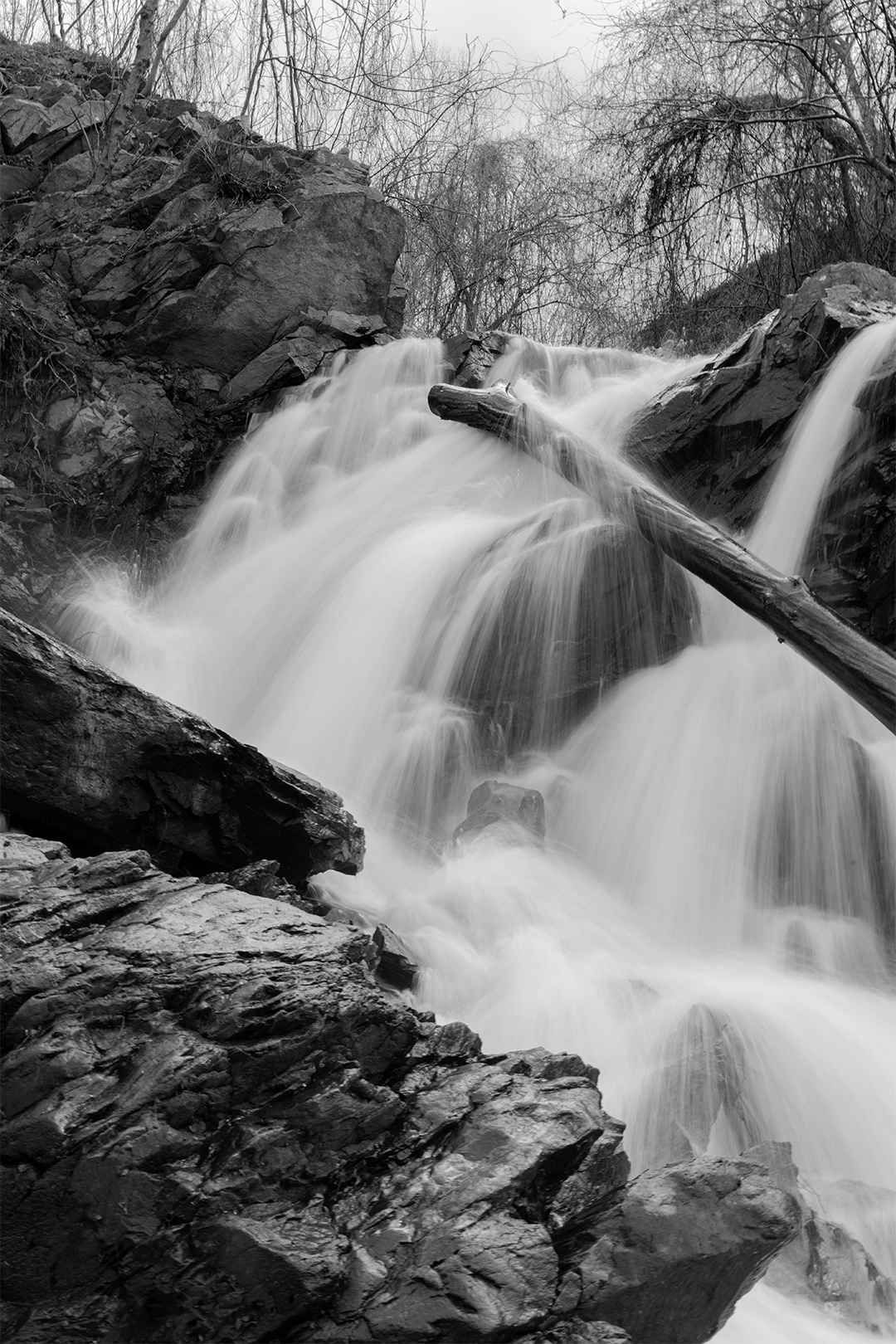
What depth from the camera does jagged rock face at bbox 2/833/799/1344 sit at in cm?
190

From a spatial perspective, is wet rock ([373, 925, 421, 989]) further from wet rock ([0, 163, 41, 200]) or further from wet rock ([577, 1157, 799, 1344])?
wet rock ([0, 163, 41, 200])

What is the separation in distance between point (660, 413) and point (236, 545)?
10.3ft

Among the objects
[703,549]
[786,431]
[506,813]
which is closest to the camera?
[703,549]

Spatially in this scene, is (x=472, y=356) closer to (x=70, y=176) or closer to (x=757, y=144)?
(x=757, y=144)

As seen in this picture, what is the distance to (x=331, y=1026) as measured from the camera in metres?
2.26

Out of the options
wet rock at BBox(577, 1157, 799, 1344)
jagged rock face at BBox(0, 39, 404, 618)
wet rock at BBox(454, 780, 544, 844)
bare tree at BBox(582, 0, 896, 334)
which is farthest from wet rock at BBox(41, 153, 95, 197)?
wet rock at BBox(577, 1157, 799, 1344)

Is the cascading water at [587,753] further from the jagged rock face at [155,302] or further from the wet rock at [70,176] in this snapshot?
the wet rock at [70,176]

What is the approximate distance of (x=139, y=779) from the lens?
3564mm

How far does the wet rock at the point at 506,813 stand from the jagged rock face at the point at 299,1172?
2314mm

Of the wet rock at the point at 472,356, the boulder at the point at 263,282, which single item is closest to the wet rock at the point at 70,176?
the boulder at the point at 263,282

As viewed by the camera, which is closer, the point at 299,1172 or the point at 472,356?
the point at 299,1172

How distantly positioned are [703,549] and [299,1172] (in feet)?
10.2

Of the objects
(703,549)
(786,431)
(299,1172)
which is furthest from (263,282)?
(299,1172)

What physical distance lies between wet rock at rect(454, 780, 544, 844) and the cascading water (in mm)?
112
